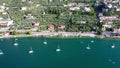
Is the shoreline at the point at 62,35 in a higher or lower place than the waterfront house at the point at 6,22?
lower

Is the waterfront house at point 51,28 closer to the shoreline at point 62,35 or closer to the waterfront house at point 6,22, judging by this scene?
the shoreline at point 62,35

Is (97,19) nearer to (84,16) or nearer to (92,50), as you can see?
(84,16)

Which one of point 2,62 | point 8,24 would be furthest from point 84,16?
point 2,62

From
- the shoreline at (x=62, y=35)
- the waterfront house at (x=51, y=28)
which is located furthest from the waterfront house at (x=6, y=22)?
the waterfront house at (x=51, y=28)

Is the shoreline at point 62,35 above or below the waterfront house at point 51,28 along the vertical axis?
below

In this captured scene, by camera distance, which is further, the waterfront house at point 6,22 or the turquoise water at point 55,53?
the waterfront house at point 6,22

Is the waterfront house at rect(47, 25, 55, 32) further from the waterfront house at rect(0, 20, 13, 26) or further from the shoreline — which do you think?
the waterfront house at rect(0, 20, 13, 26)

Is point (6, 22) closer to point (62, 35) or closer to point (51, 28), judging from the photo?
point (51, 28)

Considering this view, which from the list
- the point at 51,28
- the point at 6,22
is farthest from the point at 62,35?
the point at 6,22
